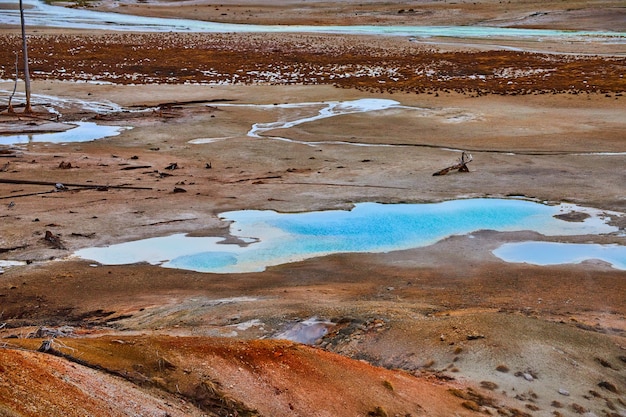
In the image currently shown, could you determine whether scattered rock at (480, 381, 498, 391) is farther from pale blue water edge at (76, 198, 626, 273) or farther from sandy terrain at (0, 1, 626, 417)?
pale blue water edge at (76, 198, 626, 273)

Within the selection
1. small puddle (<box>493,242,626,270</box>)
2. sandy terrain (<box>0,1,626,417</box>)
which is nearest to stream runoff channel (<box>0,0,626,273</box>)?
small puddle (<box>493,242,626,270</box>)

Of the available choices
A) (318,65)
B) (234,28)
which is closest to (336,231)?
(318,65)

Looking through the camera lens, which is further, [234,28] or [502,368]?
Result: [234,28]

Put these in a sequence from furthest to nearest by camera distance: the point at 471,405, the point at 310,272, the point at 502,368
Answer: the point at 310,272 → the point at 502,368 → the point at 471,405

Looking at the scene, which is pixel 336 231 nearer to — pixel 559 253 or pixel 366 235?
pixel 366 235

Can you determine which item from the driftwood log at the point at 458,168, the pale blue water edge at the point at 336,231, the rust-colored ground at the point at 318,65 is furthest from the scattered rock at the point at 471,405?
the rust-colored ground at the point at 318,65

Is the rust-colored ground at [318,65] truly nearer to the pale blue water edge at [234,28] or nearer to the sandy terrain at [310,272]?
the sandy terrain at [310,272]

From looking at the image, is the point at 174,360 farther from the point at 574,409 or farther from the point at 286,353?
the point at 574,409
